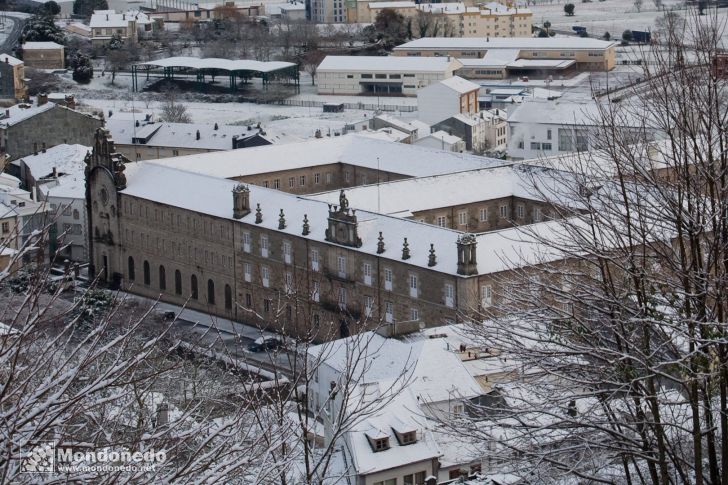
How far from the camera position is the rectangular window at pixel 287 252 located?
153 feet

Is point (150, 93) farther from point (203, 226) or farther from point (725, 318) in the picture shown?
point (725, 318)

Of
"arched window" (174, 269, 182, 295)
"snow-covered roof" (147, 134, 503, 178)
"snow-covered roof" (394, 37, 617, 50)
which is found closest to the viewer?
"arched window" (174, 269, 182, 295)

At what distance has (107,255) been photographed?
A: 55312mm

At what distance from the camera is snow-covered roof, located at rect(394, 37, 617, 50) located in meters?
112

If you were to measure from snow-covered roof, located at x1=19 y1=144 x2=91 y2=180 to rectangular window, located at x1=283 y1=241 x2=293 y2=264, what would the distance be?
18761 millimetres

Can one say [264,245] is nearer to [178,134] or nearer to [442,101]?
[178,134]

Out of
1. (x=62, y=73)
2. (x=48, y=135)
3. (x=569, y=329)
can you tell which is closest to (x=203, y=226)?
(x=48, y=135)

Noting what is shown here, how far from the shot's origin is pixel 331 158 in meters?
58.5

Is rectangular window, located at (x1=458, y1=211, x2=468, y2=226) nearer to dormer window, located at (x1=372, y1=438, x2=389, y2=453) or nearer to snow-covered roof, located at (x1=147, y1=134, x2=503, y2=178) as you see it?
snow-covered roof, located at (x1=147, y1=134, x2=503, y2=178)

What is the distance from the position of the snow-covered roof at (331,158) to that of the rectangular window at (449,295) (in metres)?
13.4

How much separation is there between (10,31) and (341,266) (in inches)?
3634

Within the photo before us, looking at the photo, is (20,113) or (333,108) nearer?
(20,113)

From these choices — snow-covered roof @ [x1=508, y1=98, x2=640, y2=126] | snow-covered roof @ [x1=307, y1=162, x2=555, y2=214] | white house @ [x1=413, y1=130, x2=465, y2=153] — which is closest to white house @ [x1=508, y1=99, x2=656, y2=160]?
snow-covered roof @ [x1=508, y1=98, x2=640, y2=126]

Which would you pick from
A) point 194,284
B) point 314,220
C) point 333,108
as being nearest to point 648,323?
point 314,220
